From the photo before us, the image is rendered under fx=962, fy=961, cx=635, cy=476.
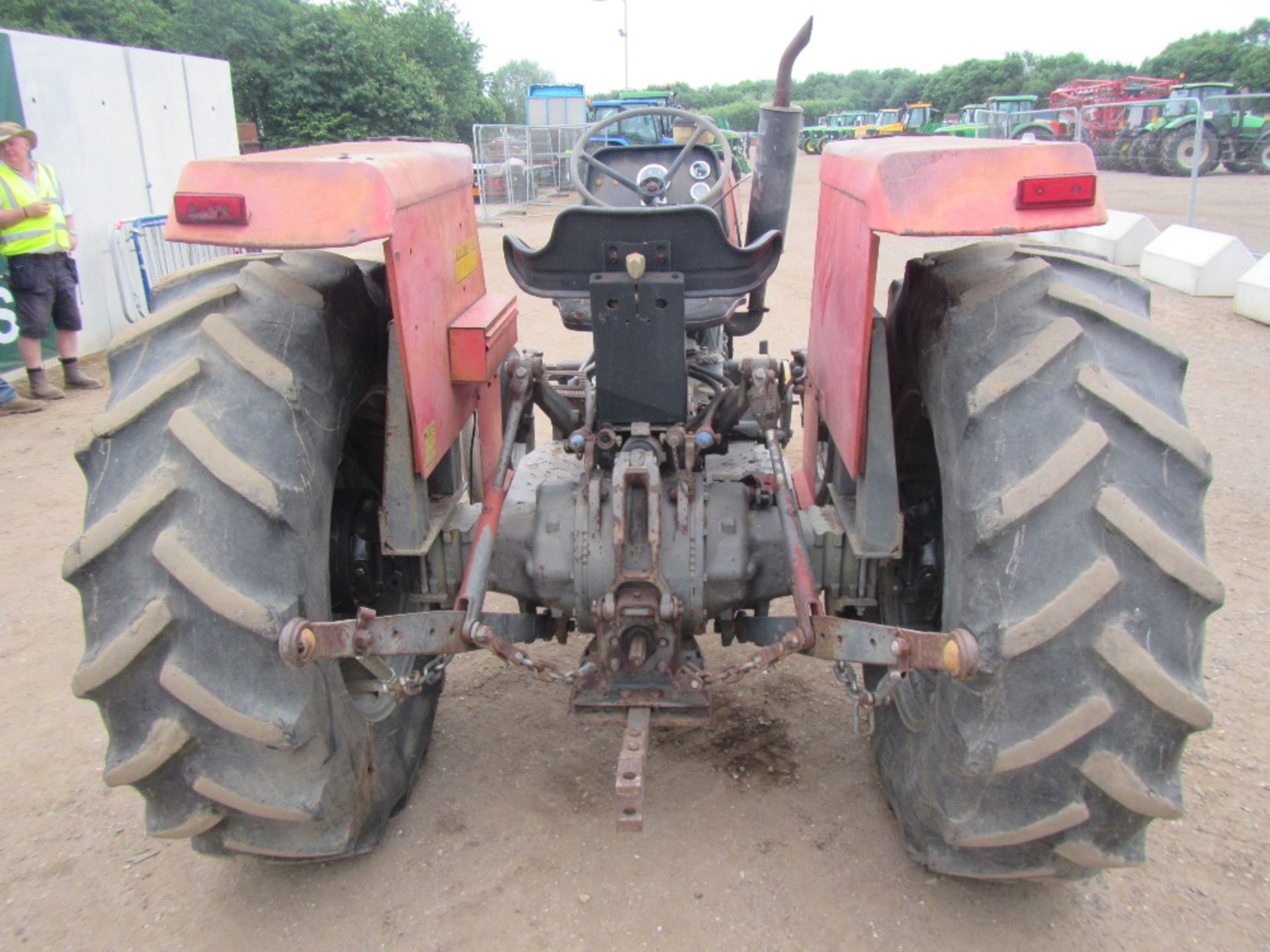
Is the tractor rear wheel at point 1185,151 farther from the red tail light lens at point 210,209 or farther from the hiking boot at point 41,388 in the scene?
the red tail light lens at point 210,209

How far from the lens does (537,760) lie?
116 inches

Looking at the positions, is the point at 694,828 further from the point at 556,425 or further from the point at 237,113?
the point at 237,113

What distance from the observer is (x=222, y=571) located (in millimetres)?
1826

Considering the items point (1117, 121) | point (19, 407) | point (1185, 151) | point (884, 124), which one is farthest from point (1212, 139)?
point (19, 407)

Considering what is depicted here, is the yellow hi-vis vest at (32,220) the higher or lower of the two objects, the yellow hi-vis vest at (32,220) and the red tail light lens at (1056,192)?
the lower

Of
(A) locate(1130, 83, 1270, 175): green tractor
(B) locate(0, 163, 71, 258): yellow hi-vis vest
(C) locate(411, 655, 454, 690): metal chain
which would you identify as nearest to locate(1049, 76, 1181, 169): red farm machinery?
(A) locate(1130, 83, 1270, 175): green tractor

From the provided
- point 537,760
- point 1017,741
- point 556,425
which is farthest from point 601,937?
point 556,425

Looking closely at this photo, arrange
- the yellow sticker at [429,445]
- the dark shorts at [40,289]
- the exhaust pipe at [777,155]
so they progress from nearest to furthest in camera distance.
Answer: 1. the yellow sticker at [429,445]
2. the exhaust pipe at [777,155]
3. the dark shorts at [40,289]

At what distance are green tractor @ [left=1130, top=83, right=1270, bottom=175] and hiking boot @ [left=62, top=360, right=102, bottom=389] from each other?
2074 cm

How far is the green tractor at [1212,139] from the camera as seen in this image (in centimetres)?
2022

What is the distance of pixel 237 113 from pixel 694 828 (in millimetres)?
29544

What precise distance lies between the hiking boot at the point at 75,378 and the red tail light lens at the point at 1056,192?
7.54 metres

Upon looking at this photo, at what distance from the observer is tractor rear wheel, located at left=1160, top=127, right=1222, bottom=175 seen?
67.3 ft

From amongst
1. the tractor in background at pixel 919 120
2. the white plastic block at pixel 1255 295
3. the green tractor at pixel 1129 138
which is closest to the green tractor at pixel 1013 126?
the green tractor at pixel 1129 138
